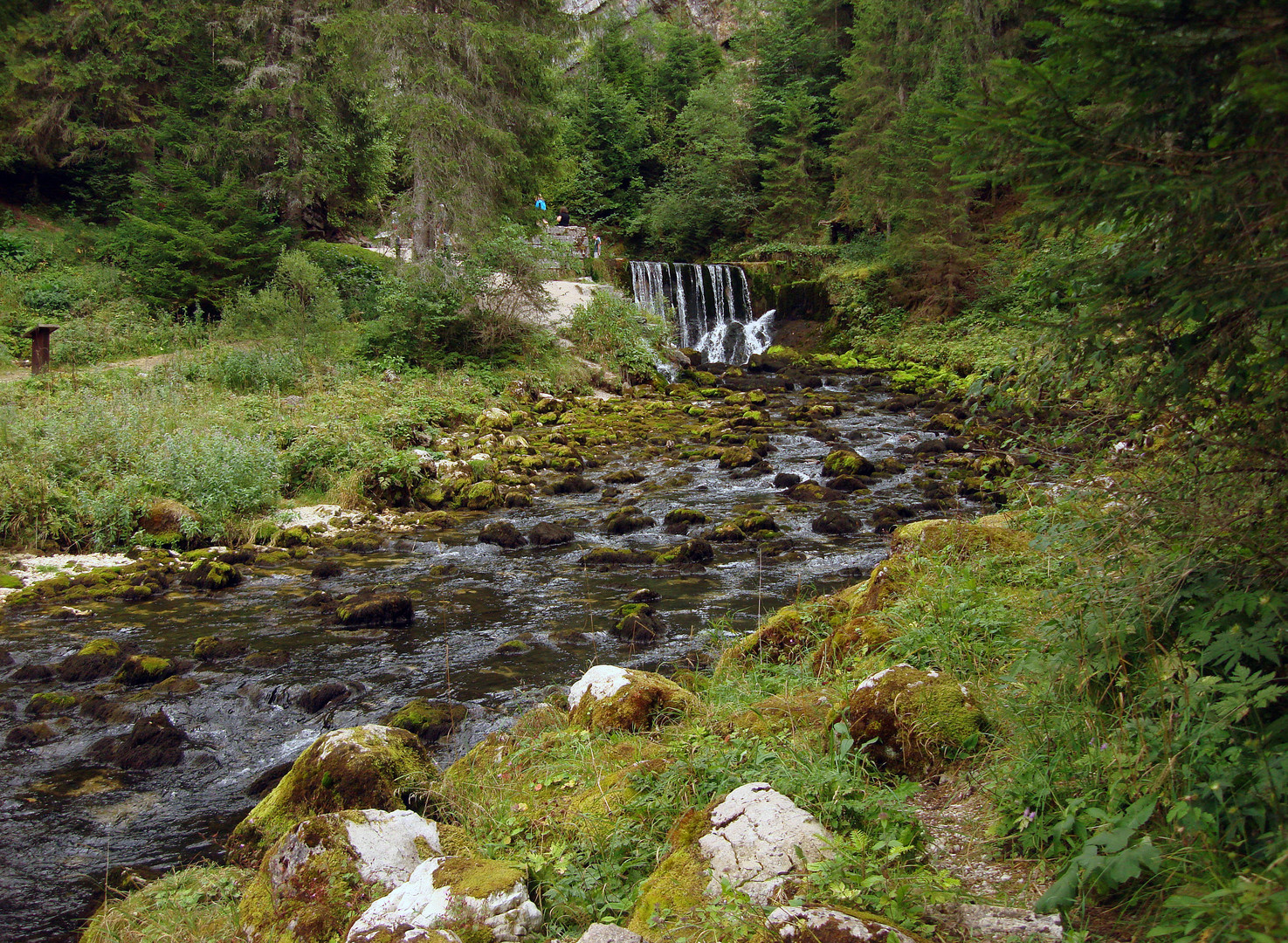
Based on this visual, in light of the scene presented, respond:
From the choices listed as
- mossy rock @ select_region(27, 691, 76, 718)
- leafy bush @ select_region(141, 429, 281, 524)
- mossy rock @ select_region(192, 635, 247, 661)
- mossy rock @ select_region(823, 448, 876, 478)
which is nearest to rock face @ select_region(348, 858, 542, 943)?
mossy rock @ select_region(27, 691, 76, 718)

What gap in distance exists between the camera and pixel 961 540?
222 inches

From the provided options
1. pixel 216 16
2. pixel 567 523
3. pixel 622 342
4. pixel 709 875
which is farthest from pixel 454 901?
pixel 216 16

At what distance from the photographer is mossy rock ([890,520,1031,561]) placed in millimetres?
5473

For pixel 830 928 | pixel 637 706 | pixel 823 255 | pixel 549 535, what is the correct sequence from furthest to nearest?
pixel 823 255, pixel 549 535, pixel 637 706, pixel 830 928

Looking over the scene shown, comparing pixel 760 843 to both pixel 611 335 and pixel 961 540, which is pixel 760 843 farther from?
pixel 611 335

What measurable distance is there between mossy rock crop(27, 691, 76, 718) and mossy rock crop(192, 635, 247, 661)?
985mm

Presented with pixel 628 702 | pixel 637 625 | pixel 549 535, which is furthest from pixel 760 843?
pixel 549 535

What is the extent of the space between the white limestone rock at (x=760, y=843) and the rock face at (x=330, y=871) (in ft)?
4.67

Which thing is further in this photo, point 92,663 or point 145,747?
point 92,663

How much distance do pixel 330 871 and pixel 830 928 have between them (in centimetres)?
218

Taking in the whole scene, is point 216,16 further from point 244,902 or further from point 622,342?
point 244,902

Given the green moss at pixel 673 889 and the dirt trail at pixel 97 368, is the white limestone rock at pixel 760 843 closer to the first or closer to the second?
the green moss at pixel 673 889

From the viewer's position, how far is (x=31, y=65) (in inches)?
839

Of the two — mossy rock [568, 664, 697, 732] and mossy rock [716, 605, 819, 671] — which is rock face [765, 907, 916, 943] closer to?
mossy rock [568, 664, 697, 732]
